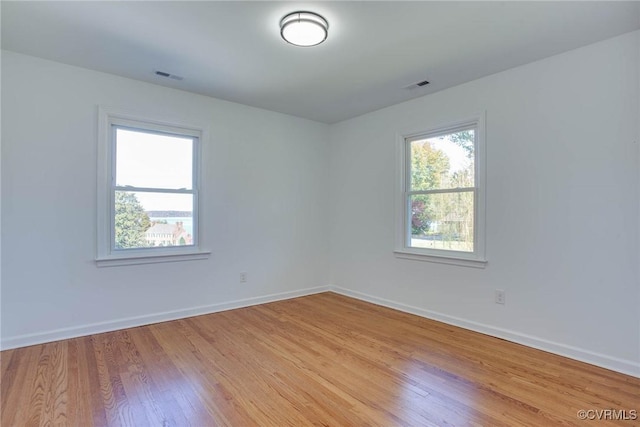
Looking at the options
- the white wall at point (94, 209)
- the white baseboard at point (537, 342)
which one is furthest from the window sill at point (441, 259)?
the white wall at point (94, 209)

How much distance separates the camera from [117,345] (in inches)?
112

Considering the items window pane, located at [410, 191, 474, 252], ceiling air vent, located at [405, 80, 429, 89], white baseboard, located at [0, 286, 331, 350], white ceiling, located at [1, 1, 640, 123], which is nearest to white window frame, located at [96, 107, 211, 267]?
white ceiling, located at [1, 1, 640, 123]

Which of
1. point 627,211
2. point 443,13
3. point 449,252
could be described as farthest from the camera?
point 449,252

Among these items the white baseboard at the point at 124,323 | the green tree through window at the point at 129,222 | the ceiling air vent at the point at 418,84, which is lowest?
the white baseboard at the point at 124,323

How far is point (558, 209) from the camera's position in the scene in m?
2.75

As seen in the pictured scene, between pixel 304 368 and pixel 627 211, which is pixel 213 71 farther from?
pixel 627 211

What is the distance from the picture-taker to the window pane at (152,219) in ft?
11.0

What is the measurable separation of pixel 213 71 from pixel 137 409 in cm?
275

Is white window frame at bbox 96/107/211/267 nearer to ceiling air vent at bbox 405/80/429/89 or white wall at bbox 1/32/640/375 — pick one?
white wall at bbox 1/32/640/375

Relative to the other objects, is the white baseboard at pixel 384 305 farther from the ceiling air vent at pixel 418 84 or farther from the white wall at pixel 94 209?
the ceiling air vent at pixel 418 84

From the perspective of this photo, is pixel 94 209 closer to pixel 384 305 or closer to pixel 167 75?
pixel 167 75

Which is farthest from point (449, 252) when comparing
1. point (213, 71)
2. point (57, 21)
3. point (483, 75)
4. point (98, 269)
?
point (57, 21)

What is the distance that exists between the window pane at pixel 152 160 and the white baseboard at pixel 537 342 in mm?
2870

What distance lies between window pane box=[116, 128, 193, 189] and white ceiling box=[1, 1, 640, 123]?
586 mm
